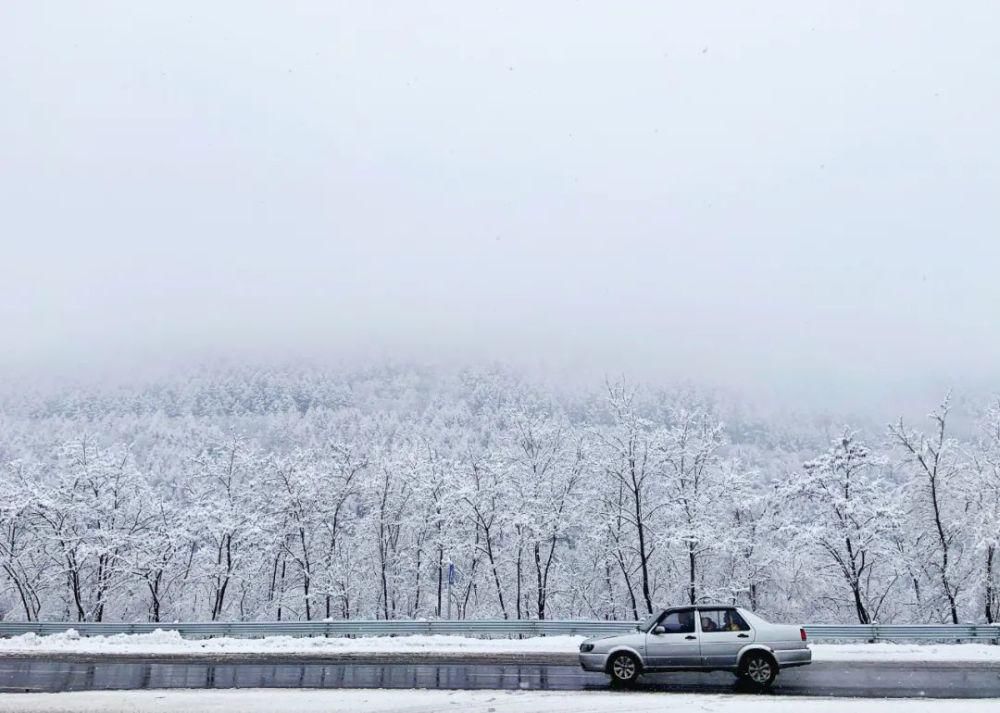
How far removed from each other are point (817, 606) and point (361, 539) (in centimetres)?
3005

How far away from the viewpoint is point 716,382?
16650 centimetres

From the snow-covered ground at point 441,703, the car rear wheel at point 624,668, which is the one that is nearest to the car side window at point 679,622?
the car rear wheel at point 624,668

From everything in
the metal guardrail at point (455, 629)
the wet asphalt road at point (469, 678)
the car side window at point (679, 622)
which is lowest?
the metal guardrail at point (455, 629)

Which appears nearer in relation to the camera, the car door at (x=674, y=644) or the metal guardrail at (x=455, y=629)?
the car door at (x=674, y=644)

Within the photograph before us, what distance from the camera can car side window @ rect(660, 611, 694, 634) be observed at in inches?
→ 577

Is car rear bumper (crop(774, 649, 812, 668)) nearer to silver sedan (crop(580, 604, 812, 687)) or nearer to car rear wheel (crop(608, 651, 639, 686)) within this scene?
silver sedan (crop(580, 604, 812, 687))

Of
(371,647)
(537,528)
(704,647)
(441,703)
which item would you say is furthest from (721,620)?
(537,528)

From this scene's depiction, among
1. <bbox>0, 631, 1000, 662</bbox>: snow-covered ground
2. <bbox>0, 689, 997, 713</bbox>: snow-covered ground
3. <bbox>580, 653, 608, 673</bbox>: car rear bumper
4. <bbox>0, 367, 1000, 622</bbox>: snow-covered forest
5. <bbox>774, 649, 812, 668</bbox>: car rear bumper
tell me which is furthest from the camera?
<bbox>0, 367, 1000, 622</bbox>: snow-covered forest

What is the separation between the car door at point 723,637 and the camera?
14242mm

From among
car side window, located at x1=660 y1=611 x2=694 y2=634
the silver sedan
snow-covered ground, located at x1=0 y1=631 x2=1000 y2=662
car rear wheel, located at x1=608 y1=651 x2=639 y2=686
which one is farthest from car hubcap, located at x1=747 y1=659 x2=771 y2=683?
snow-covered ground, located at x1=0 y1=631 x2=1000 y2=662

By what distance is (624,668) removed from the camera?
14742 mm

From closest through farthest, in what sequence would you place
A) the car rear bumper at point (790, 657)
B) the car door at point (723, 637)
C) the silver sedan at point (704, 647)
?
the car rear bumper at point (790, 657) < the silver sedan at point (704, 647) < the car door at point (723, 637)

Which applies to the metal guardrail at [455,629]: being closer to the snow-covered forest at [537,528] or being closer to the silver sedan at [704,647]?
the silver sedan at [704,647]

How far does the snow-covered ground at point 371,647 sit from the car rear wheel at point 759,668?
235 inches
